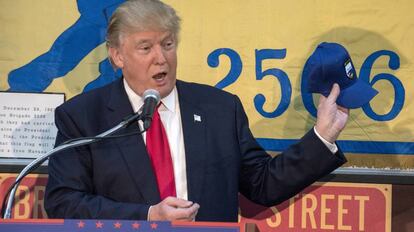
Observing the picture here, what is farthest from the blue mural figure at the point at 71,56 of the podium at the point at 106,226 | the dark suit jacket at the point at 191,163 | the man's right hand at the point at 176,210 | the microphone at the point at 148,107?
the podium at the point at 106,226

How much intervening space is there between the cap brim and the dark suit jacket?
183 mm

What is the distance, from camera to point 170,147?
9.03ft

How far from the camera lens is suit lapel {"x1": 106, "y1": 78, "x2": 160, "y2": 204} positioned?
8.67 ft

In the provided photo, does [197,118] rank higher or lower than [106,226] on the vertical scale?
higher

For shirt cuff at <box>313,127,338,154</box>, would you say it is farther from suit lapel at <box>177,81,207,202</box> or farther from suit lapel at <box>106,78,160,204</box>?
suit lapel at <box>106,78,160,204</box>

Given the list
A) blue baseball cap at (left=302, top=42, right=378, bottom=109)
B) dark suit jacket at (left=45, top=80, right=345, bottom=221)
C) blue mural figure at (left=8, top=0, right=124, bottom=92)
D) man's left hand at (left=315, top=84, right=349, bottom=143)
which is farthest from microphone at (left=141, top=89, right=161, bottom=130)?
blue mural figure at (left=8, top=0, right=124, bottom=92)

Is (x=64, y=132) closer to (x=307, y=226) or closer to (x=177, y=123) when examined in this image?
(x=177, y=123)

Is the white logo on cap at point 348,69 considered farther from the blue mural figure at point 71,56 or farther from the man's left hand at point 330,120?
the blue mural figure at point 71,56

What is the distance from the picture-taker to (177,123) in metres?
2.82

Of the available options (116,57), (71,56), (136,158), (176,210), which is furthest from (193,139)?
(71,56)

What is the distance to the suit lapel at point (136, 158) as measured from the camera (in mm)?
2643

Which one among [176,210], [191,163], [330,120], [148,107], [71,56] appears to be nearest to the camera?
[176,210]

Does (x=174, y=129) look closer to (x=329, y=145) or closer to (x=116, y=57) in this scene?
(x=116, y=57)

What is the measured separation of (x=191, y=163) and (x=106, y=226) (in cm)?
74
